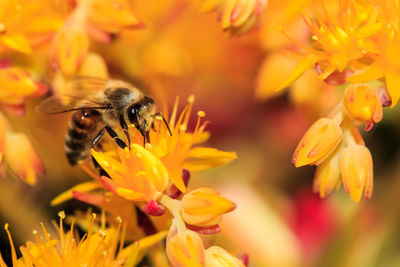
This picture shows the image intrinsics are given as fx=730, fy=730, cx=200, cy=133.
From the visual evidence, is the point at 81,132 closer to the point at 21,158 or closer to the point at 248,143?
the point at 21,158

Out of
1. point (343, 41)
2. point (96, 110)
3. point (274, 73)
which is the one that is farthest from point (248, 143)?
point (343, 41)

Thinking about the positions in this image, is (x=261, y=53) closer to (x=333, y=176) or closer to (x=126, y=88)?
(x=126, y=88)

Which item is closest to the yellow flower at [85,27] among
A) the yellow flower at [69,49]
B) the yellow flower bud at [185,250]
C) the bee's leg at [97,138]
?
the yellow flower at [69,49]

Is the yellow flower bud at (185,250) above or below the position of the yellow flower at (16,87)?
below

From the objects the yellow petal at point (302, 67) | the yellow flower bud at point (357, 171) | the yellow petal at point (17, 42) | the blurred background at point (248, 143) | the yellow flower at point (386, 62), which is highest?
the yellow flower at point (386, 62)

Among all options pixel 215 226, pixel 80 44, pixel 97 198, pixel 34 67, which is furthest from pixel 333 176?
pixel 34 67

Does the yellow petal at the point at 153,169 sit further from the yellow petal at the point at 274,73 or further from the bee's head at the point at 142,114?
the yellow petal at the point at 274,73
